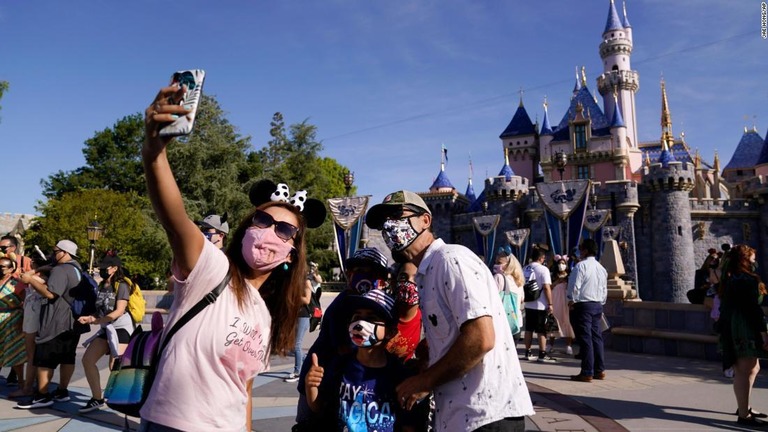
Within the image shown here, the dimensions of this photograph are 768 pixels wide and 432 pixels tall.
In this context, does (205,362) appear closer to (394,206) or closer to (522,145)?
(394,206)

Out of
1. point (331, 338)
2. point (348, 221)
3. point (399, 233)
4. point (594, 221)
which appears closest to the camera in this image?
point (399, 233)

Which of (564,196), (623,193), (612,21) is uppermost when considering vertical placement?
(612,21)

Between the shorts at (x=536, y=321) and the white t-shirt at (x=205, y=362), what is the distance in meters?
7.61

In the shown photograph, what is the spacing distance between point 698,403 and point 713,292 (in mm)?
3283

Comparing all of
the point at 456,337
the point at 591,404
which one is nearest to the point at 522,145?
the point at 591,404

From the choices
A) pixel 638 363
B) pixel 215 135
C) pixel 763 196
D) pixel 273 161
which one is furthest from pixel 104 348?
pixel 763 196

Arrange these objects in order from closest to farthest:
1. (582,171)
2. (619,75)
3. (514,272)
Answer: (514,272) → (582,171) → (619,75)

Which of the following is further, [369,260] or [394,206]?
[369,260]

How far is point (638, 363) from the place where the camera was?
28.2ft

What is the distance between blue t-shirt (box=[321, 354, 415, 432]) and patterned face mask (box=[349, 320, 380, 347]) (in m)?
0.15

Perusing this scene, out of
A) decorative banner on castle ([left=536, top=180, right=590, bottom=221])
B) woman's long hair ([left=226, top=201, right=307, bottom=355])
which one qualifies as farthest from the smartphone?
decorative banner on castle ([left=536, top=180, right=590, bottom=221])

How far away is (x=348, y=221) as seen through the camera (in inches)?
733

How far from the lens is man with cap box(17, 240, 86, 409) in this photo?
5.66m

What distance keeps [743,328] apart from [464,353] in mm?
4116
